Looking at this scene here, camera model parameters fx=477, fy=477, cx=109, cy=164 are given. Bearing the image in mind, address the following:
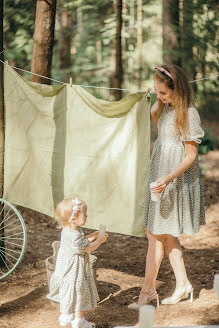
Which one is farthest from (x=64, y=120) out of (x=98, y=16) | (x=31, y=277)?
(x=98, y=16)

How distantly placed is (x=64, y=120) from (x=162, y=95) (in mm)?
1181

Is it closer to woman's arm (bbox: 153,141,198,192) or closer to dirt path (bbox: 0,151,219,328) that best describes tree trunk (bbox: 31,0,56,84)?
dirt path (bbox: 0,151,219,328)

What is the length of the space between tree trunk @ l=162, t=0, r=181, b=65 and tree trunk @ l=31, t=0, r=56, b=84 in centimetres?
530

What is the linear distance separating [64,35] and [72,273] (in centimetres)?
1485

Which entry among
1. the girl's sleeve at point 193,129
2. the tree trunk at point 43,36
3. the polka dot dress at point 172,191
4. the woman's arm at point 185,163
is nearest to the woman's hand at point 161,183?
the woman's arm at point 185,163

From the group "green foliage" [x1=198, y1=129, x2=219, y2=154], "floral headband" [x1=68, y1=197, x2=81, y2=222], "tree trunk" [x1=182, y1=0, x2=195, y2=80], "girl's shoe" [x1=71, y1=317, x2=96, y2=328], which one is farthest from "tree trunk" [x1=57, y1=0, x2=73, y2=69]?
"girl's shoe" [x1=71, y1=317, x2=96, y2=328]

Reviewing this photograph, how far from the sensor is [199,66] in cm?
1158

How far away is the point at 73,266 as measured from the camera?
3.77 meters

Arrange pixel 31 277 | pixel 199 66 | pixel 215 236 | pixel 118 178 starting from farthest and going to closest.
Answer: pixel 199 66 → pixel 215 236 → pixel 31 277 → pixel 118 178

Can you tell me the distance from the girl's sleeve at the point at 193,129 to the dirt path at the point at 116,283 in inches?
59.5

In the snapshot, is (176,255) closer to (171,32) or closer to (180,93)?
(180,93)

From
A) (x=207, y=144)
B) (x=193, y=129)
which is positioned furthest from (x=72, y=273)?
(x=207, y=144)

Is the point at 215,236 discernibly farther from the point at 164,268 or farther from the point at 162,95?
the point at 162,95

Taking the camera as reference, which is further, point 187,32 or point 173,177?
point 187,32
